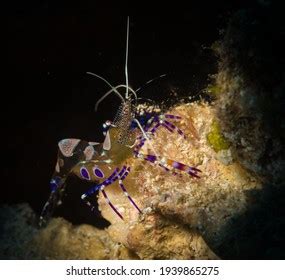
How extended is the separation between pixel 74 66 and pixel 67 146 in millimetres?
1195

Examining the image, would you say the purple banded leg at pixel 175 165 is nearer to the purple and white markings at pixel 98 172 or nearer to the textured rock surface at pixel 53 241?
the purple and white markings at pixel 98 172

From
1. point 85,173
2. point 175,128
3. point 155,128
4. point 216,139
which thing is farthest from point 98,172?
point 216,139

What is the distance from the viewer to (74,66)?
3.23 m

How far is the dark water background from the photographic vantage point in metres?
2.92

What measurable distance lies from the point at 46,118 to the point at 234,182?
1923mm

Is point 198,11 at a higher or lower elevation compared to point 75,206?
higher

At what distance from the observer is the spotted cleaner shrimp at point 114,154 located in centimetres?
365

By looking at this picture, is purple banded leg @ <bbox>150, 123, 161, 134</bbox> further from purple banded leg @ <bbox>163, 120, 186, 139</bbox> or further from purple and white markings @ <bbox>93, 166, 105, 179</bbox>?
purple and white markings @ <bbox>93, 166, 105, 179</bbox>

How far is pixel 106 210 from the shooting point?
13.1 ft

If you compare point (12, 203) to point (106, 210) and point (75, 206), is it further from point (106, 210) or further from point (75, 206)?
point (106, 210)

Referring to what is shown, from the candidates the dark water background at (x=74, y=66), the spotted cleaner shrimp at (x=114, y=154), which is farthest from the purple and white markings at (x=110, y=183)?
the dark water background at (x=74, y=66)

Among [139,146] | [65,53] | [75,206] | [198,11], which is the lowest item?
[75,206]

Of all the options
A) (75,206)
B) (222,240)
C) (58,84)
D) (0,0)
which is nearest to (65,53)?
(58,84)

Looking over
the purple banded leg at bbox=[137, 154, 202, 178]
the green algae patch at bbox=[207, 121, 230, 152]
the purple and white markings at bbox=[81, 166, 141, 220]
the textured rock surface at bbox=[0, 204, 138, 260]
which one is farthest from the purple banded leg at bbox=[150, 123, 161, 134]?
the textured rock surface at bbox=[0, 204, 138, 260]
